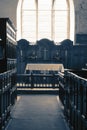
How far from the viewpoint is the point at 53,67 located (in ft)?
51.9

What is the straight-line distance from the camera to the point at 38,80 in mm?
14094

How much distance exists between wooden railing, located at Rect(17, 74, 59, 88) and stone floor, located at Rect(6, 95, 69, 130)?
200 centimetres

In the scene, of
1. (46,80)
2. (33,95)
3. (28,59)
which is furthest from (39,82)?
(28,59)

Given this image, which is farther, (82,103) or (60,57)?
(60,57)

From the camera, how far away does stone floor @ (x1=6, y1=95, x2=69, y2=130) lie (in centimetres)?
646

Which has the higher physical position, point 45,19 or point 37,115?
point 45,19

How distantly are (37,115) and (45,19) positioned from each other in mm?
11527

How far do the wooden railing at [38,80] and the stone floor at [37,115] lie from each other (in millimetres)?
1997

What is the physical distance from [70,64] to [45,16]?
11.9 ft

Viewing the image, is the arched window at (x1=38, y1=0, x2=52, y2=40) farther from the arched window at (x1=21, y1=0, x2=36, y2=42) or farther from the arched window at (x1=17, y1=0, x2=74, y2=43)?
the arched window at (x1=21, y1=0, x2=36, y2=42)

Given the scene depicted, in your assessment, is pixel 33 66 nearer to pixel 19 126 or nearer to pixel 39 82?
pixel 39 82

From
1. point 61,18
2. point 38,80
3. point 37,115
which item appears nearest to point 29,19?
point 61,18

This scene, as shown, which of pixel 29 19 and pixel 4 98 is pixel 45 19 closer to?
pixel 29 19

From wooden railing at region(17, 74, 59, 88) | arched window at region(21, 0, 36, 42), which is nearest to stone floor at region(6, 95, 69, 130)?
wooden railing at region(17, 74, 59, 88)
